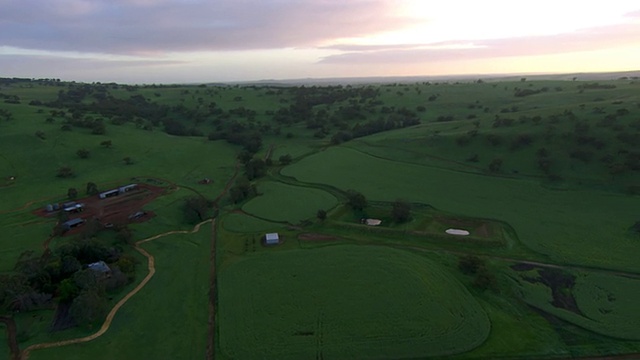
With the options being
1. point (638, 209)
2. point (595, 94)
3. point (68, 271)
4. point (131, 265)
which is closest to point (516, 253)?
point (638, 209)

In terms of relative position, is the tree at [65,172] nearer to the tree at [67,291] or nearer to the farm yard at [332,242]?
the farm yard at [332,242]

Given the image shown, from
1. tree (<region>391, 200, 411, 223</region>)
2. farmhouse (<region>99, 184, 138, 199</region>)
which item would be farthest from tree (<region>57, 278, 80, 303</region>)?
tree (<region>391, 200, 411, 223</region>)

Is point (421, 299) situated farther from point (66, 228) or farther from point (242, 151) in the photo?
point (242, 151)

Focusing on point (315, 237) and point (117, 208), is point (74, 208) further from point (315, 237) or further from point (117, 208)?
point (315, 237)

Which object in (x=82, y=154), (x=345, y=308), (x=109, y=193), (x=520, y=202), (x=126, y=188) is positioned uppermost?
(x=82, y=154)

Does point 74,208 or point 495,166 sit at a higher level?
point 495,166

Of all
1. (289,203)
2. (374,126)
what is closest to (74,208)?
(289,203)

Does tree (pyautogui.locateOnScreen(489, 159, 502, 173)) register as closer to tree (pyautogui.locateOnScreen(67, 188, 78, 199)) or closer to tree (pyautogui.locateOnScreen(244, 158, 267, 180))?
tree (pyautogui.locateOnScreen(244, 158, 267, 180))
